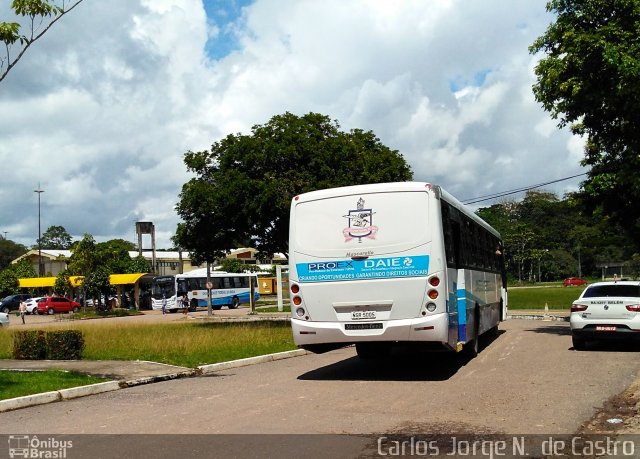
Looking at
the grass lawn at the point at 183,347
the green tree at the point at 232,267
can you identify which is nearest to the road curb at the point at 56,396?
the grass lawn at the point at 183,347

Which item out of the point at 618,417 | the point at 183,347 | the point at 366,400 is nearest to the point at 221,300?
the point at 183,347

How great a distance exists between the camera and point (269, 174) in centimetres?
2616

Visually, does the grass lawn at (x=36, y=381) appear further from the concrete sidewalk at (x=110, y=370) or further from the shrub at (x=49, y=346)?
the shrub at (x=49, y=346)

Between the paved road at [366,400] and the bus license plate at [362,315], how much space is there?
110cm

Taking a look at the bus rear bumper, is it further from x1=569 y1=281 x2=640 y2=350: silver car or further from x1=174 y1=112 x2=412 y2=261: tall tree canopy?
x1=174 y1=112 x2=412 y2=261: tall tree canopy

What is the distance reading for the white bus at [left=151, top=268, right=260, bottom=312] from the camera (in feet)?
186

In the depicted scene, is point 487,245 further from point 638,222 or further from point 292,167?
point 292,167

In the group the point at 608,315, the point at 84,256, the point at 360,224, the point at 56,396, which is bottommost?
the point at 56,396

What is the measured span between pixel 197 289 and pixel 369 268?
159 ft

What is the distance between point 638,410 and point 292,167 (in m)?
19.3

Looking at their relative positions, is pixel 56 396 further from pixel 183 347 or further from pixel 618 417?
pixel 618 417

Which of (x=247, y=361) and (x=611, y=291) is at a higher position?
(x=611, y=291)

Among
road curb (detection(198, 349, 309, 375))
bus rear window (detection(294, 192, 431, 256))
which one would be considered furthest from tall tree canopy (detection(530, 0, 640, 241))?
road curb (detection(198, 349, 309, 375))

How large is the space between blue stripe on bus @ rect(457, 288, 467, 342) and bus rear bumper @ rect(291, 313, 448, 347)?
1.32 metres
